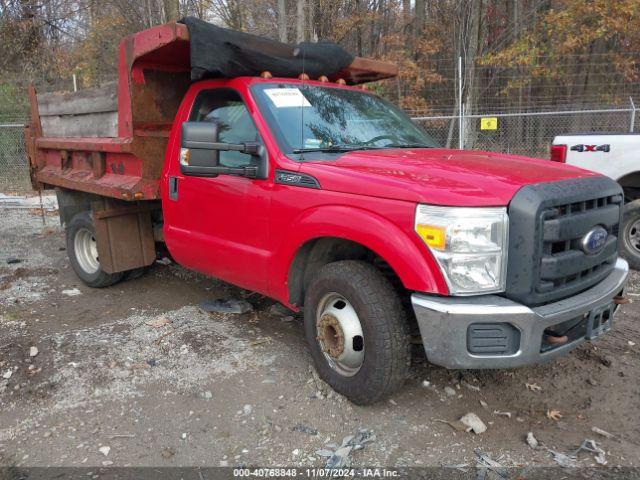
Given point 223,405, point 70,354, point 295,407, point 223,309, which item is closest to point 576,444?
point 295,407

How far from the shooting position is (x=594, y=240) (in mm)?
3043

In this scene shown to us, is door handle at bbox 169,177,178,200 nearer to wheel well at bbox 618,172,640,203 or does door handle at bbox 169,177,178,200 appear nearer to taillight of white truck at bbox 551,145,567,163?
taillight of white truck at bbox 551,145,567,163

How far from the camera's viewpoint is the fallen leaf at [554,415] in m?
3.28

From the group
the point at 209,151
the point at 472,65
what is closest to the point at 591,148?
the point at 209,151

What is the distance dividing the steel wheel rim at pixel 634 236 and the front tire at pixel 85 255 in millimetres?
5656

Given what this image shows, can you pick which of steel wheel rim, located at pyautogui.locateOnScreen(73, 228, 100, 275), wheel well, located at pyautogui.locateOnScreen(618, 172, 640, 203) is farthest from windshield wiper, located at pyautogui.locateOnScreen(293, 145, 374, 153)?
wheel well, located at pyautogui.locateOnScreen(618, 172, 640, 203)

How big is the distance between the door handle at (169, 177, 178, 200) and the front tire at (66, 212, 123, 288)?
1627 mm

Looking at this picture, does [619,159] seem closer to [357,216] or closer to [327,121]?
[327,121]

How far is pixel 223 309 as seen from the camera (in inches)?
192

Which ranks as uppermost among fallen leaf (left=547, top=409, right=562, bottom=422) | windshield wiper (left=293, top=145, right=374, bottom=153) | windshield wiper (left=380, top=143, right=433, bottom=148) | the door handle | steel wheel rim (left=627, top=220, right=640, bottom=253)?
windshield wiper (left=293, top=145, right=374, bottom=153)

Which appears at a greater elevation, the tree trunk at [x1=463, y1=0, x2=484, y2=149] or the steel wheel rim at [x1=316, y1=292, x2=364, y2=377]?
the tree trunk at [x1=463, y1=0, x2=484, y2=149]

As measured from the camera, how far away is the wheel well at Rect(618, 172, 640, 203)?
6074 millimetres

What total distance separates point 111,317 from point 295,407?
2.38 m

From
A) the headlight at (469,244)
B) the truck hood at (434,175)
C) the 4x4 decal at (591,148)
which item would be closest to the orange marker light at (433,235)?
the headlight at (469,244)
